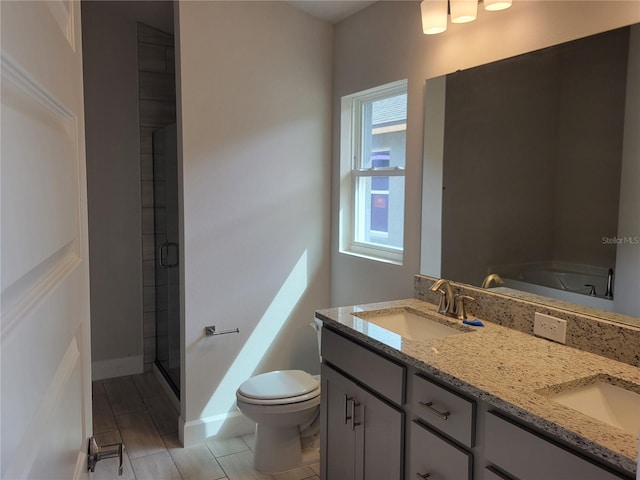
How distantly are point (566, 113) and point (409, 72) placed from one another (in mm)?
955

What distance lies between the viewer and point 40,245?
1.82ft

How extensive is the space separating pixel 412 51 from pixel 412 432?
1811mm

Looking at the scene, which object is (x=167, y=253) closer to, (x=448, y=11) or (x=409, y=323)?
(x=409, y=323)

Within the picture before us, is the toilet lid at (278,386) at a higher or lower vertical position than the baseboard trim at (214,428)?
higher

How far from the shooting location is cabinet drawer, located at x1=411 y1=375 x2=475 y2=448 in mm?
1489

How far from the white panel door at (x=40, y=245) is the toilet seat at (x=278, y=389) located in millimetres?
1714

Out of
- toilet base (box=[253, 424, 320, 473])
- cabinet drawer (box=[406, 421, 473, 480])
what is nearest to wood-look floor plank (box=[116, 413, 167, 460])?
toilet base (box=[253, 424, 320, 473])

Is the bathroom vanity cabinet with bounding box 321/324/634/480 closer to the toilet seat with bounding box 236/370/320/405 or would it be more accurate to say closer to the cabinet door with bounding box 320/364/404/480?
the cabinet door with bounding box 320/364/404/480

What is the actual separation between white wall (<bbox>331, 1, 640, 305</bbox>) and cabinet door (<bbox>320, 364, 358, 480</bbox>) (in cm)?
72

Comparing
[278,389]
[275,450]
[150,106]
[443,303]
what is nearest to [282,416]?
[278,389]

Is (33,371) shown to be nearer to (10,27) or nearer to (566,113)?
(10,27)

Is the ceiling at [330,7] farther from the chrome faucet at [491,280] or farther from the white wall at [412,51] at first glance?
the chrome faucet at [491,280]

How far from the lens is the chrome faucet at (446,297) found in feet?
7.28

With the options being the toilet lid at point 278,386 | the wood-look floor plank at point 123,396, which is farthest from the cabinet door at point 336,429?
Result: the wood-look floor plank at point 123,396
